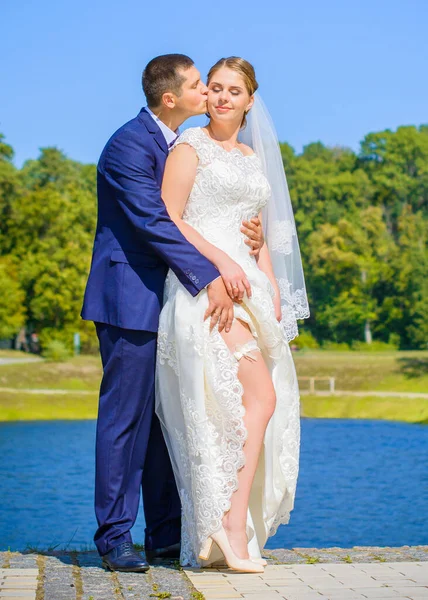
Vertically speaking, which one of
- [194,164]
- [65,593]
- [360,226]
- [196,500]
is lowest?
[65,593]

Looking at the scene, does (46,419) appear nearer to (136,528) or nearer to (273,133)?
(136,528)

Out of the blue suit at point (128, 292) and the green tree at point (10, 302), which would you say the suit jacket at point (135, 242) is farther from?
the green tree at point (10, 302)

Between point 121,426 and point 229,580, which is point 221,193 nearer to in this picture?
point 121,426

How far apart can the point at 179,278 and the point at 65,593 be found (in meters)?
1.37

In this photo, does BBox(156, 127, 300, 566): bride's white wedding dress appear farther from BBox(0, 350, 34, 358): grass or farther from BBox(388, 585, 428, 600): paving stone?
BBox(0, 350, 34, 358): grass

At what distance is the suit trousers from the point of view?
4.30m

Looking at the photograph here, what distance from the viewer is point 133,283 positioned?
14.2 ft

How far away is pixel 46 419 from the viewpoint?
122 feet

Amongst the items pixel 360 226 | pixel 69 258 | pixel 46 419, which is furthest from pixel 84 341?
pixel 360 226

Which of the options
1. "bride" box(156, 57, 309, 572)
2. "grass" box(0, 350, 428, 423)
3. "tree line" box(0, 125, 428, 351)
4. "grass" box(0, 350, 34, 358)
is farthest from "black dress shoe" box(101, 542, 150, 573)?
"grass" box(0, 350, 34, 358)

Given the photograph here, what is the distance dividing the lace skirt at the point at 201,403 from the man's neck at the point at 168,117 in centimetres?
Answer: 73

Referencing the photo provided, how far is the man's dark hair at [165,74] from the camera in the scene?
4426mm

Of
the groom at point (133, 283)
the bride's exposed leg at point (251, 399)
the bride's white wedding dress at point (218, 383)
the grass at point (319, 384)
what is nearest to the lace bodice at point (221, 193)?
the bride's white wedding dress at point (218, 383)

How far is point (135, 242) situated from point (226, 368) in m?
0.68
